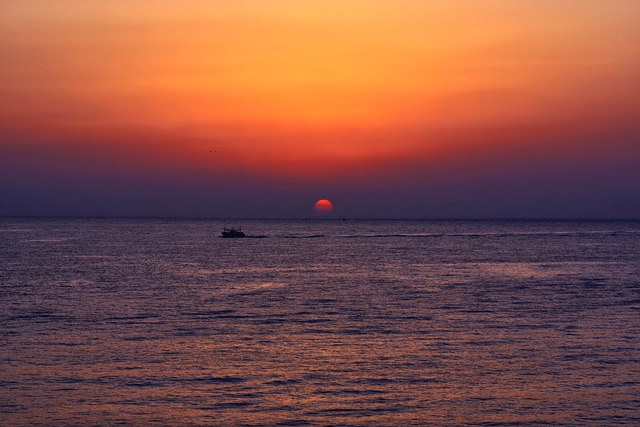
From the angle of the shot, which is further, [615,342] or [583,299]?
[583,299]

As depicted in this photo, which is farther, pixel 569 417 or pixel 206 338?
pixel 206 338

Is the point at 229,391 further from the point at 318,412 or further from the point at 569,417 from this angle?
the point at 569,417

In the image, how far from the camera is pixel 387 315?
46.5m

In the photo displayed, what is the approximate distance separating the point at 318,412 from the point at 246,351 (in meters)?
→ 10.3

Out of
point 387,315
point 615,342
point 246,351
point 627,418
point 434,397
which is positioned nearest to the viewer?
point 627,418

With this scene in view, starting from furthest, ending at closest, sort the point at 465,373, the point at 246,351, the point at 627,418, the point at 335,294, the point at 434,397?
the point at 335,294
the point at 246,351
the point at 465,373
the point at 434,397
the point at 627,418

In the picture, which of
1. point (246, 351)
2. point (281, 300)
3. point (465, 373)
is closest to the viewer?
point (465, 373)

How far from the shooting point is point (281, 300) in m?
55.0

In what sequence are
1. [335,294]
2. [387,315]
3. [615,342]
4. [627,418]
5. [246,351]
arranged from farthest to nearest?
[335,294]
[387,315]
[615,342]
[246,351]
[627,418]

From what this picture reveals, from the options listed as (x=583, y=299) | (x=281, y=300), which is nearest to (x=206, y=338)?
(x=281, y=300)

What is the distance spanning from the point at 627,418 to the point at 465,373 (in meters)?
6.97

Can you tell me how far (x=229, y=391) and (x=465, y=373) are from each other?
910cm

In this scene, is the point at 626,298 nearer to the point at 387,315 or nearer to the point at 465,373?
the point at 387,315

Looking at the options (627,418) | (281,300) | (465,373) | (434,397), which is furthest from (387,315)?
(627,418)
